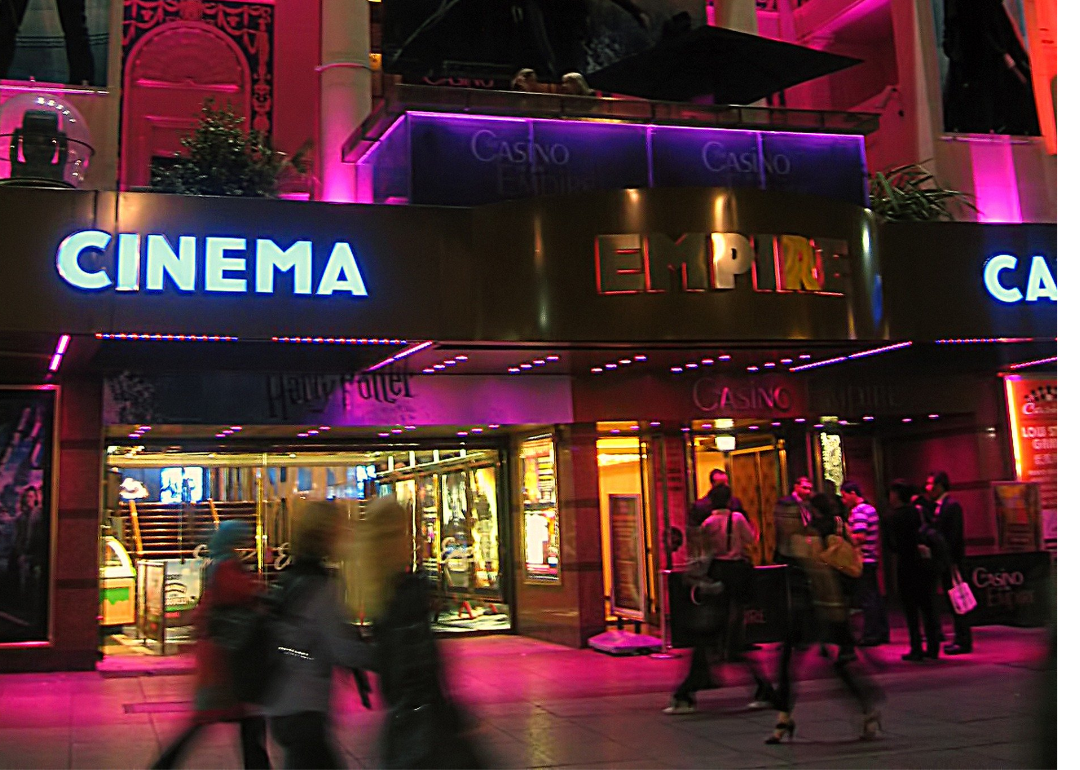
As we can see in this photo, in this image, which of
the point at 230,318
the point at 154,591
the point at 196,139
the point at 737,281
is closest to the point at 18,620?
the point at 154,591

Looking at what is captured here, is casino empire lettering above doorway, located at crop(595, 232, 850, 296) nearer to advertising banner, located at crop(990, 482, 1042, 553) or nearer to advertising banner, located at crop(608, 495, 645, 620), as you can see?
advertising banner, located at crop(608, 495, 645, 620)

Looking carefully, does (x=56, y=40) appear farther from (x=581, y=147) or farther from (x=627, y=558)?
(x=627, y=558)

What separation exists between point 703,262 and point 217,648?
7079 millimetres

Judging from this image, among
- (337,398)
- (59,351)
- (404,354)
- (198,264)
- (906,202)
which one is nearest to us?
(198,264)

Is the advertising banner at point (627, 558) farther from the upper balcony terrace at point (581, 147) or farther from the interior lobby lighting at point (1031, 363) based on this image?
the interior lobby lighting at point (1031, 363)

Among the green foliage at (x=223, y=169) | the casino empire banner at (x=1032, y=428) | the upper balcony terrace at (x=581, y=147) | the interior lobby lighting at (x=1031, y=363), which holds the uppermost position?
the upper balcony terrace at (x=581, y=147)

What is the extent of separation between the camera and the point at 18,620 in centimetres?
1234

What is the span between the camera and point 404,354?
11969 millimetres

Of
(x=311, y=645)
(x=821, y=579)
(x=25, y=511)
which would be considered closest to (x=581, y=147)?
(x=821, y=579)

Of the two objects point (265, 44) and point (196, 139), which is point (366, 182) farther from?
point (265, 44)

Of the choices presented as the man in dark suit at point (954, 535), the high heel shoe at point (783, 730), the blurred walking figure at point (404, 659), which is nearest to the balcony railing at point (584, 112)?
the man in dark suit at point (954, 535)

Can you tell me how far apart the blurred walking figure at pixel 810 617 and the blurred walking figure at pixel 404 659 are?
4505 mm

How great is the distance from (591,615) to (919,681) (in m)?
4.59

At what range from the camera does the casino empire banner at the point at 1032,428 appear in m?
16.2
